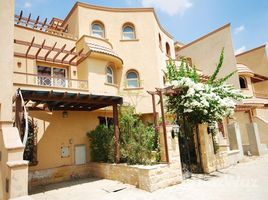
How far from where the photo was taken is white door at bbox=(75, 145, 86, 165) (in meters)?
12.9

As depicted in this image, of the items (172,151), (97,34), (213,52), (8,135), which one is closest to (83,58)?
(97,34)

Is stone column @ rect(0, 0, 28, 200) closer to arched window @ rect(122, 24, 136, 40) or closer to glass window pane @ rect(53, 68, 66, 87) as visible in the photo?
glass window pane @ rect(53, 68, 66, 87)

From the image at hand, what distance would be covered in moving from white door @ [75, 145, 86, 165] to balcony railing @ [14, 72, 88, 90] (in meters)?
3.89

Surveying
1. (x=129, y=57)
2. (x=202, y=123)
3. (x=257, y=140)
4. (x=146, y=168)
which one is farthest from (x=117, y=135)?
(x=257, y=140)

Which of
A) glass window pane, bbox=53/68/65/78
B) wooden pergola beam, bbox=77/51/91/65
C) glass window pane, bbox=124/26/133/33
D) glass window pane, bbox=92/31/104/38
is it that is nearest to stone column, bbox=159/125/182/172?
wooden pergola beam, bbox=77/51/91/65

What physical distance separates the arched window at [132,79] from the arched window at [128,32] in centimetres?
328

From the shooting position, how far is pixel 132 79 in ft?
56.3

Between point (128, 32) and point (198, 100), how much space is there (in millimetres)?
10128

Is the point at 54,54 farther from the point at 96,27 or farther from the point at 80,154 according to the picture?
the point at 80,154

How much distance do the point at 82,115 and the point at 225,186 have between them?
30.1 feet

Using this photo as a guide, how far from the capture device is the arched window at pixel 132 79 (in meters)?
17.1

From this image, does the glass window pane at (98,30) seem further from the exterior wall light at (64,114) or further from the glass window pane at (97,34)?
the exterior wall light at (64,114)

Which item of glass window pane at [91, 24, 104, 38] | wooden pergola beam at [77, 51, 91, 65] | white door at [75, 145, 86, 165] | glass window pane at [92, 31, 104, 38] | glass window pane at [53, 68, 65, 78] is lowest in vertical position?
white door at [75, 145, 86, 165]

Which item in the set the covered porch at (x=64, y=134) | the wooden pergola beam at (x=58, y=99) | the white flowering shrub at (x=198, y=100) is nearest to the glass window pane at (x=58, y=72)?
the covered porch at (x=64, y=134)
